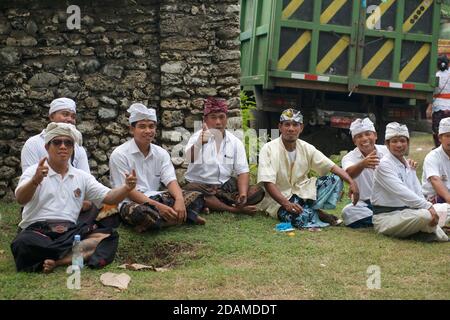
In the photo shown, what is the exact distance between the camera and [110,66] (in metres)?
7.07

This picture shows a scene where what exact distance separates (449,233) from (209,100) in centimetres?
253

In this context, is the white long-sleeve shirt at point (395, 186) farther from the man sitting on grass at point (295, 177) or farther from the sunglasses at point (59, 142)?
the sunglasses at point (59, 142)

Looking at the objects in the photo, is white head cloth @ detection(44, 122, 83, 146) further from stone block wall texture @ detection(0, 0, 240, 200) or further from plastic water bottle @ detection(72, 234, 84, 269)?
stone block wall texture @ detection(0, 0, 240, 200)

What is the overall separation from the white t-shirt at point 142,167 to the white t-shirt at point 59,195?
98 cm

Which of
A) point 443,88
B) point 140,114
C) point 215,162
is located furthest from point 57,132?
point 443,88

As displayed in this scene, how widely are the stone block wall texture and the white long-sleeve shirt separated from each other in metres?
2.04

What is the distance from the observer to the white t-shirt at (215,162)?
6676 millimetres

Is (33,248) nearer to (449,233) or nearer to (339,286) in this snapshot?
(339,286)

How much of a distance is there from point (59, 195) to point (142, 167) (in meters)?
1.33

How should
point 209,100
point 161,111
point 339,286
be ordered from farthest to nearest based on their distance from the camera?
point 161,111 < point 209,100 < point 339,286

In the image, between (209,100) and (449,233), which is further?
(209,100)

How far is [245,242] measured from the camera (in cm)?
561

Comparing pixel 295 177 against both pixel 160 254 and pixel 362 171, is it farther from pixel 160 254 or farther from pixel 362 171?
pixel 160 254
